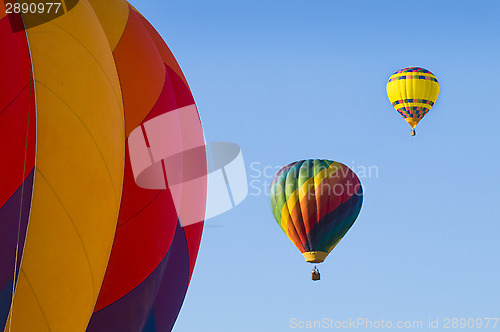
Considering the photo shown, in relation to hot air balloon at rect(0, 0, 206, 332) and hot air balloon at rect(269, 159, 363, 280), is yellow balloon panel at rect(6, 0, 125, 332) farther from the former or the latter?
hot air balloon at rect(269, 159, 363, 280)

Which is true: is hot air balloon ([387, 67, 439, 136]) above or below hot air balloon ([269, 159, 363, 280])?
above

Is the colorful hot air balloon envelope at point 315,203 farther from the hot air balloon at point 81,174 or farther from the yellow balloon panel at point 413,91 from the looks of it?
the hot air balloon at point 81,174

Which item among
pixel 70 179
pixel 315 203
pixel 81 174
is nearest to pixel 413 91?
pixel 315 203

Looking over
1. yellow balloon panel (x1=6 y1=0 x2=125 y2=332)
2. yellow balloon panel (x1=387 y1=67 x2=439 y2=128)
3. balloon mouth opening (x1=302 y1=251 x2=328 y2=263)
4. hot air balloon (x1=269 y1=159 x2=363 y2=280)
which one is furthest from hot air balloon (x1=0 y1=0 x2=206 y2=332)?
yellow balloon panel (x1=387 y1=67 x2=439 y2=128)

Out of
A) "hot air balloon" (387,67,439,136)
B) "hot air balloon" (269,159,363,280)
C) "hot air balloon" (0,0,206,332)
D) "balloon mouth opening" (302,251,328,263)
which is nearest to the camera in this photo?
"hot air balloon" (0,0,206,332)

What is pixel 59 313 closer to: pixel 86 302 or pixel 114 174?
pixel 86 302

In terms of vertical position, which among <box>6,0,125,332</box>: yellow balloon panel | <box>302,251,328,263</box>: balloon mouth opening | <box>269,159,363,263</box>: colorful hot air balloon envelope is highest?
<box>6,0,125,332</box>: yellow balloon panel

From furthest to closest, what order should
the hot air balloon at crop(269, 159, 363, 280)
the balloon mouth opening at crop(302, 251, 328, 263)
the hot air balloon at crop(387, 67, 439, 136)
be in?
the hot air balloon at crop(387, 67, 439, 136)
the balloon mouth opening at crop(302, 251, 328, 263)
the hot air balloon at crop(269, 159, 363, 280)

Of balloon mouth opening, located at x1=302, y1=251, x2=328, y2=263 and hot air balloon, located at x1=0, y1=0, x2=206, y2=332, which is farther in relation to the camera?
balloon mouth opening, located at x1=302, y1=251, x2=328, y2=263

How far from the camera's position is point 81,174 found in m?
9.25

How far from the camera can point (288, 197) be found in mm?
29516

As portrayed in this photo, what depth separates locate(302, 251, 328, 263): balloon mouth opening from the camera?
30031 millimetres

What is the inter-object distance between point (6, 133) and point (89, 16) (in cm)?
198

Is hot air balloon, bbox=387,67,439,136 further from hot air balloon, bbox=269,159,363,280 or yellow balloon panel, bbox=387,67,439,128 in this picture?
hot air balloon, bbox=269,159,363,280
